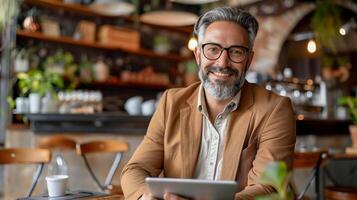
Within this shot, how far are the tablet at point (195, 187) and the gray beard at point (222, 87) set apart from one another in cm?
56

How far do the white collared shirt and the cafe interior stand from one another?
416 mm

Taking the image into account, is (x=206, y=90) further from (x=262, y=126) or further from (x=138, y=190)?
(x=138, y=190)

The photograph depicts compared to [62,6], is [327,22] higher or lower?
lower

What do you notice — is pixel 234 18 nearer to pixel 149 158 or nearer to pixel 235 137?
pixel 235 137

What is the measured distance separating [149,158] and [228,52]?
0.53 metres

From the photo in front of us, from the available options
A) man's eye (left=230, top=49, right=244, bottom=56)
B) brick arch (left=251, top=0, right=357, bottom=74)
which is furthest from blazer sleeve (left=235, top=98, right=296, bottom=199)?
brick arch (left=251, top=0, right=357, bottom=74)

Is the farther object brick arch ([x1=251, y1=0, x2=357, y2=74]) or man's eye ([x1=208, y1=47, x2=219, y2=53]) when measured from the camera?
brick arch ([x1=251, y1=0, x2=357, y2=74])

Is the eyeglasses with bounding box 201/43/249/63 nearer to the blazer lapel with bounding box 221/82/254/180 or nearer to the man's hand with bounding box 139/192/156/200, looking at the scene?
the blazer lapel with bounding box 221/82/254/180

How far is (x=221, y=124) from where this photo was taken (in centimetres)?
164

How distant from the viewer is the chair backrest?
3.48 metres

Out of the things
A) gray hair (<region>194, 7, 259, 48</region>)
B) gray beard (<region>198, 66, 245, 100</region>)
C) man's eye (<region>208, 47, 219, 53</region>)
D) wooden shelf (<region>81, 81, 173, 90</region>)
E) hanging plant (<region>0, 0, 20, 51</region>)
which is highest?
hanging plant (<region>0, 0, 20, 51</region>)

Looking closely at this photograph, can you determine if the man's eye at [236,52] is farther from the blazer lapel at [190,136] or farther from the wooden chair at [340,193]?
the wooden chair at [340,193]

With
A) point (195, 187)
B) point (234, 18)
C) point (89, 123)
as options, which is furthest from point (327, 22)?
point (195, 187)

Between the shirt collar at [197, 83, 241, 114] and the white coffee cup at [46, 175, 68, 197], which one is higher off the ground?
the shirt collar at [197, 83, 241, 114]
